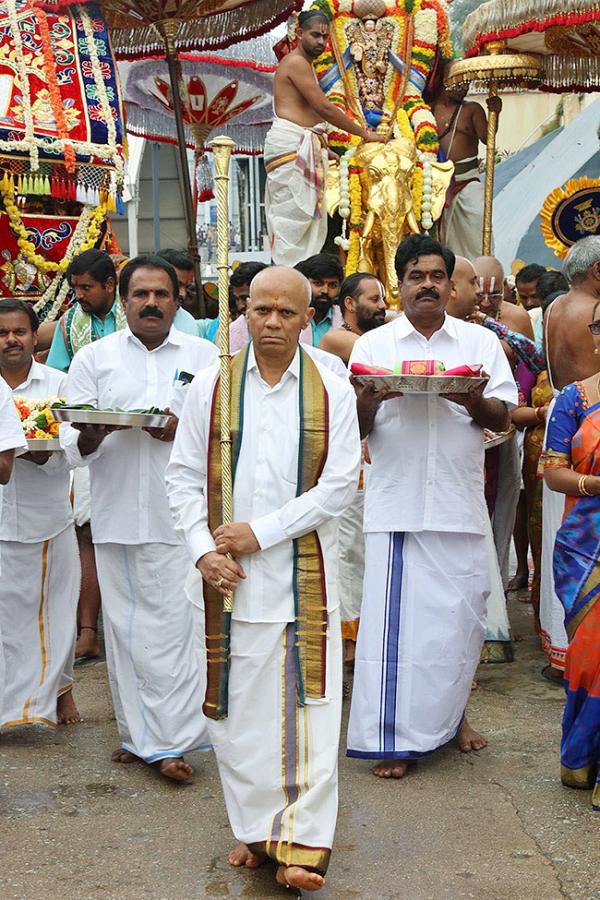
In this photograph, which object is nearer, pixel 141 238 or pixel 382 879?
pixel 382 879

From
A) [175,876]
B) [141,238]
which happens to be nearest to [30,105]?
[175,876]

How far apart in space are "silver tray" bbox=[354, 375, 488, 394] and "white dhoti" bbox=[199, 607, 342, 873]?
44.8 inches

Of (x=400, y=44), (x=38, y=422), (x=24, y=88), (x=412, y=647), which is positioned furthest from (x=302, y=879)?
(x=400, y=44)

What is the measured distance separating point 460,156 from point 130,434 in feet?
20.4

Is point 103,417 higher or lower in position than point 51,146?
lower

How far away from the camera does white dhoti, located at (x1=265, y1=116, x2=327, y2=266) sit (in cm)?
897

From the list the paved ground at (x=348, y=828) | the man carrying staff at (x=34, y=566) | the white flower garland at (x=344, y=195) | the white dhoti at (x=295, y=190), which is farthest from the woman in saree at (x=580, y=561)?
the white flower garland at (x=344, y=195)

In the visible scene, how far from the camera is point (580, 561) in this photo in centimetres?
472

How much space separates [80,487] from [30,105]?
7.80ft

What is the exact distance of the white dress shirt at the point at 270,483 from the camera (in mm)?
3932

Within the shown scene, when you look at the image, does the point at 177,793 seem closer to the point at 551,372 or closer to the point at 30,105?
the point at 551,372

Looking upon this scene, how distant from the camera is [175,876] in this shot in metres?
4.02

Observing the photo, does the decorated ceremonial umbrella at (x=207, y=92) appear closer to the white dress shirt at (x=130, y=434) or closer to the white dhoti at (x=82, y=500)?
the white dhoti at (x=82, y=500)

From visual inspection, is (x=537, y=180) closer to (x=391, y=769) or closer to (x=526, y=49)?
(x=526, y=49)
